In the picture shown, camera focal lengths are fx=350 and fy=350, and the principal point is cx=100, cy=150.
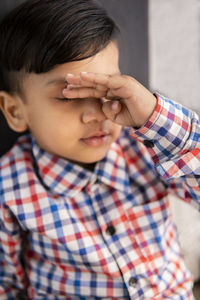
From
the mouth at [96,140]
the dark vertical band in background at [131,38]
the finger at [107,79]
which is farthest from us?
the dark vertical band in background at [131,38]

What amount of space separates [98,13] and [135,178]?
0.39 m

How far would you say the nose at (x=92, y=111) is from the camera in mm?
713

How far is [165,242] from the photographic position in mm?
855

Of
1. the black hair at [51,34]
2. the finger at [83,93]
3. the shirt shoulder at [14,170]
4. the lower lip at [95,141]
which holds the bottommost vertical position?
the shirt shoulder at [14,170]

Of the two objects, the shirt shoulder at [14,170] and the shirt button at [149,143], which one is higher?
the shirt button at [149,143]

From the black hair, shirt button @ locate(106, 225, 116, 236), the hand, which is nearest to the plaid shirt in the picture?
shirt button @ locate(106, 225, 116, 236)

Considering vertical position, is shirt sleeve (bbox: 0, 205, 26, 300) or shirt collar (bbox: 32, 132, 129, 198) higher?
shirt collar (bbox: 32, 132, 129, 198)

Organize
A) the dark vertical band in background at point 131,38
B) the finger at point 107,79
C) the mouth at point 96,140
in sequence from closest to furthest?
1. the finger at point 107,79
2. the mouth at point 96,140
3. the dark vertical band in background at point 131,38

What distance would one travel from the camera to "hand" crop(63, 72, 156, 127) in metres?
0.64

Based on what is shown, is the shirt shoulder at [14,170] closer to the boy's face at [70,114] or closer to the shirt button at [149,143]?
the boy's face at [70,114]

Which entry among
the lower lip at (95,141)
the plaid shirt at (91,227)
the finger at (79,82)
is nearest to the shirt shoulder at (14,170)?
the plaid shirt at (91,227)

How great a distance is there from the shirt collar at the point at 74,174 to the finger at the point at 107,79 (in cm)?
25

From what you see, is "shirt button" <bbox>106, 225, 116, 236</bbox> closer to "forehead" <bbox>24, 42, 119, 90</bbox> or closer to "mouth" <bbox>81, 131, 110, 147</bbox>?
"mouth" <bbox>81, 131, 110, 147</bbox>

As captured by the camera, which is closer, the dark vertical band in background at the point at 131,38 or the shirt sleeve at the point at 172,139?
the shirt sleeve at the point at 172,139
